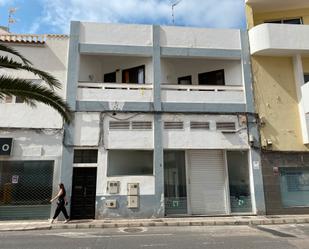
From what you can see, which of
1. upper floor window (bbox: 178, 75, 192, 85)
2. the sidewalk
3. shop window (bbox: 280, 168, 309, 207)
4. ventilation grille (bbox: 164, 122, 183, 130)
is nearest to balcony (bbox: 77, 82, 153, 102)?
ventilation grille (bbox: 164, 122, 183, 130)

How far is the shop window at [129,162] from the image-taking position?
12656mm

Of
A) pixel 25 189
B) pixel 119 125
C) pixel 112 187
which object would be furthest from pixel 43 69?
pixel 112 187

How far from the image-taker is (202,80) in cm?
1517

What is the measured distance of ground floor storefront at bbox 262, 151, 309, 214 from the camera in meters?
12.9

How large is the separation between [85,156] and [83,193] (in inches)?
64.5

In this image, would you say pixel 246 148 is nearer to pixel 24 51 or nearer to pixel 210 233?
pixel 210 233

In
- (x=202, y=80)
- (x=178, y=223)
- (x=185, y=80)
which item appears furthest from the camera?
(x=185, y=80)

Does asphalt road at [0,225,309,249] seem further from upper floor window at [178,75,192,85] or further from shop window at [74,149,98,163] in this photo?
upper floor window at [178,75,192,85]

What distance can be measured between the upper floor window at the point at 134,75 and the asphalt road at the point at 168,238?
7226mm

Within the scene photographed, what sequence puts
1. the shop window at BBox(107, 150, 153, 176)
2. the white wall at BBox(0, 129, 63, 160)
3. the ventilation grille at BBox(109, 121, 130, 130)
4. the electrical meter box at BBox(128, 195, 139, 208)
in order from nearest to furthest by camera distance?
the electrical meter box at BBox(128, 195, 139, 208) → the white wall at BBox(0, 129, 63, 160) → the shop window at BBox(107, 150, 153, 176) → the ventilation grille at BBox(109, 121, 130, 130)

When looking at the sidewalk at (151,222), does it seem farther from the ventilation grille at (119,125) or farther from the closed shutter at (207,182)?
the ventilation grille at (119,125)

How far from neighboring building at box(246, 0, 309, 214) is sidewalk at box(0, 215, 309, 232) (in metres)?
1.31

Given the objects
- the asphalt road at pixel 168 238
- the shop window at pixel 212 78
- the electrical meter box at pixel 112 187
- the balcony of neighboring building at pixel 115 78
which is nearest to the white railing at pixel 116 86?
the balcony of neighboring building at pixel 115 78

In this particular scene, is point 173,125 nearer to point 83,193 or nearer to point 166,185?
point 166,185
